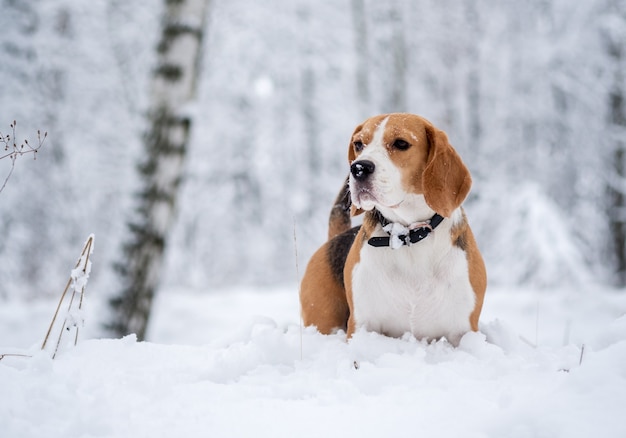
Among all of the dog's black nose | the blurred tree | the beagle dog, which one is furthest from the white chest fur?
the blurred tree

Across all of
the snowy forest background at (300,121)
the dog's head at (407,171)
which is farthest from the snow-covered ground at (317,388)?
the snowy forest background at (300,121)

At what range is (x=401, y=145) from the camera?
2445mm

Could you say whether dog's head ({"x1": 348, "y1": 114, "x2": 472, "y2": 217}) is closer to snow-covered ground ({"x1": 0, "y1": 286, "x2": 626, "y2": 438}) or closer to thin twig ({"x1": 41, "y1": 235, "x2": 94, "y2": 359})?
snow-covered ground ({"x1": 0, "y1": 286, "x2": 626, "y2": 438})

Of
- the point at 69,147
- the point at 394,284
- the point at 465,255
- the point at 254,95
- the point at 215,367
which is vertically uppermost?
the point at 254,95

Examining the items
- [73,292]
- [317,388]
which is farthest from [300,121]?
[317,388]

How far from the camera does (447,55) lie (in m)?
13.8

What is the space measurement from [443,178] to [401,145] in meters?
0.28

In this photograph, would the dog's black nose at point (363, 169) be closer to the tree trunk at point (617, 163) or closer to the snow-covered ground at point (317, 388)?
the snow-covered ground at point (317, 388)

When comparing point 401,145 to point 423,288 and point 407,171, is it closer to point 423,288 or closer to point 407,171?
point 407,171

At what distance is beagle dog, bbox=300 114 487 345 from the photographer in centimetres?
232

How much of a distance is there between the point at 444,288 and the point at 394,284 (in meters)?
0.24

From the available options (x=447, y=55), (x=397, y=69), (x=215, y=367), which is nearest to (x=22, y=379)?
(x=215, y=367)

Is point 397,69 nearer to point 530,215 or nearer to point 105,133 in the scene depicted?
point 530,215

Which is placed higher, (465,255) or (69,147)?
(69,147)
